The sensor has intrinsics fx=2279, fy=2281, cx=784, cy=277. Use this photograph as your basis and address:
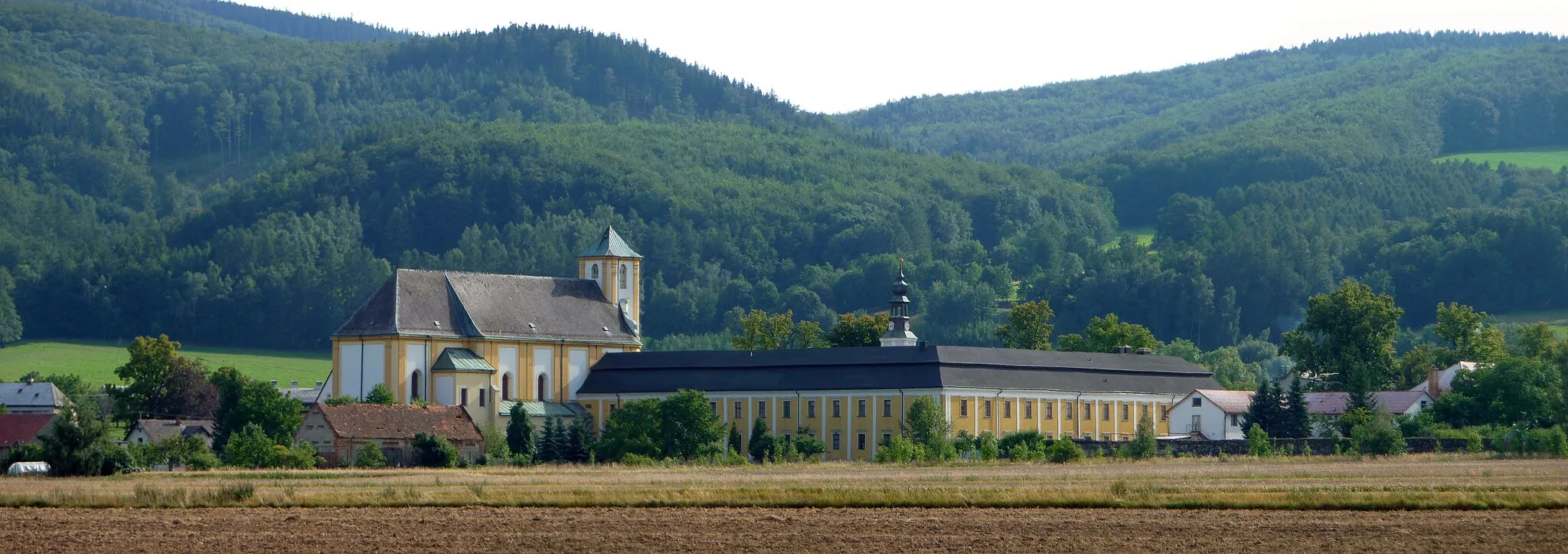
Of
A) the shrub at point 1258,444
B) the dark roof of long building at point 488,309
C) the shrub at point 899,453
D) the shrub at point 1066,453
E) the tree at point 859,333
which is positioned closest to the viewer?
the shrub at point 1066,453

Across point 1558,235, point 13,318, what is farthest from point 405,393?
point 1558,235

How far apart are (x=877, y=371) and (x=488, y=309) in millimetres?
19727

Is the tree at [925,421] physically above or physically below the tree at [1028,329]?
below

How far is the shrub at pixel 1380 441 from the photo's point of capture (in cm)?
8000

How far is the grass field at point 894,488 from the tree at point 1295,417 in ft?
77.5

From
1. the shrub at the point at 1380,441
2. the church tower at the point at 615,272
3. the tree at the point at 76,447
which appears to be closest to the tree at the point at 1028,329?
the church tower at the point at 615,272

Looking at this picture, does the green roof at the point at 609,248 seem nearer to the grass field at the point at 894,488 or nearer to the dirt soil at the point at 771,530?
the grass field at the point at 894,488

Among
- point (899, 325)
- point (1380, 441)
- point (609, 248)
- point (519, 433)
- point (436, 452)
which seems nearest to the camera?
point (1380, 441)

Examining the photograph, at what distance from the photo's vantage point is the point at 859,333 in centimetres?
12269

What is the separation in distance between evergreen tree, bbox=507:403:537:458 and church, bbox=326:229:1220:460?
3995 mm

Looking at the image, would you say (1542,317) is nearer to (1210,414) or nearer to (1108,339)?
(1108,339)

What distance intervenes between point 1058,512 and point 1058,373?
213ft

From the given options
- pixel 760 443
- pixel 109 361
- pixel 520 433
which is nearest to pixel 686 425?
pixel 760 443

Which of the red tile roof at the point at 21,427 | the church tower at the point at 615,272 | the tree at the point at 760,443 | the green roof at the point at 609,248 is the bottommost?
the tree at the point at 760,443
